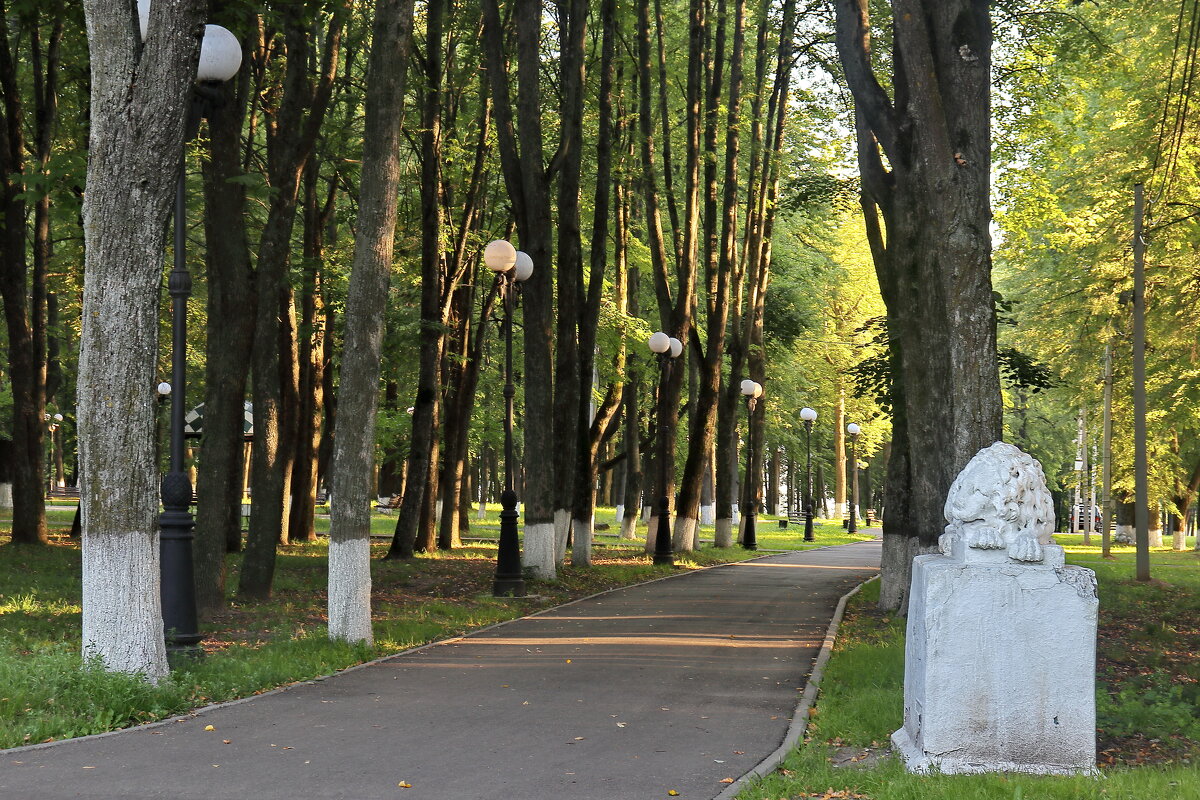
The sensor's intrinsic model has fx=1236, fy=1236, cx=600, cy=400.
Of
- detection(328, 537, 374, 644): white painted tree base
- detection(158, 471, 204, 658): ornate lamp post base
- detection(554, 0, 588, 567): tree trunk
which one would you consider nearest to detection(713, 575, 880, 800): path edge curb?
detection(328, 537, 374, 644): white painted tree base

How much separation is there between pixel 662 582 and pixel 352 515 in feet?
31.8

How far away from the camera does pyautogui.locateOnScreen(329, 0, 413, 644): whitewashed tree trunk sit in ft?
38.7

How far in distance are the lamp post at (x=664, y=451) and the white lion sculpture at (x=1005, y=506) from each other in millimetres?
16424

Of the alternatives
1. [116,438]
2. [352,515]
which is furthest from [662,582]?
[116,438]

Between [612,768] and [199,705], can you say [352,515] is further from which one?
[612,768]

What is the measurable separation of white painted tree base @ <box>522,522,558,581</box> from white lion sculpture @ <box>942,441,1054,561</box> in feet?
38.6

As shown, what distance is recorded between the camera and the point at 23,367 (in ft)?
72.4

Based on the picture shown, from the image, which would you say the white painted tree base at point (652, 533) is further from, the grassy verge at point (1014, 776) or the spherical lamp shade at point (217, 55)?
the spherical lamp shade at point (217, 55)

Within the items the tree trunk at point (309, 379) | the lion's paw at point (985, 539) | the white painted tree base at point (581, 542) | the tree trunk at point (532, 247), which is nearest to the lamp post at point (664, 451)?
the white painted tree base at point (581, 542)

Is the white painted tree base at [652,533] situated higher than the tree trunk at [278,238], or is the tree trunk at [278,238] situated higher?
the tree trunk at [278,238]

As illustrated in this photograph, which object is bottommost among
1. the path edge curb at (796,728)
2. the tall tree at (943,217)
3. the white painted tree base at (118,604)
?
the path edge curb at (796,728)

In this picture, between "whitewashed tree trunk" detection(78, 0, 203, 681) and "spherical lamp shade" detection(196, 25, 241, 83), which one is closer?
"whitewashed tree trunk" detection(78, 0, 203, 681)

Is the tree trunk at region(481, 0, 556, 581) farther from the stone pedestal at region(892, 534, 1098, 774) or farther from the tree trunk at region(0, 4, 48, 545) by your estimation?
the stone pedestal at region(892, 534, 1098, 774)

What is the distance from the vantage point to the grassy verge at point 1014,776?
631 centimetres
